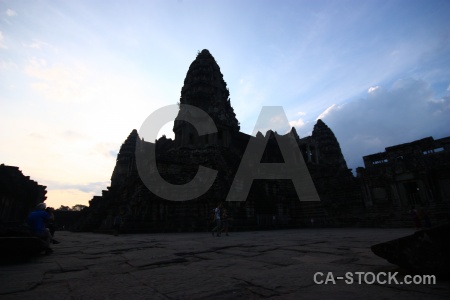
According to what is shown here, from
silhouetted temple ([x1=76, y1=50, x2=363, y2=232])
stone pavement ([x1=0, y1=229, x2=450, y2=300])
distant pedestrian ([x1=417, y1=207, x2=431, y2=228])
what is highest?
silhouetted temple ([x1=76, y1=50, x2=363, y2=232])

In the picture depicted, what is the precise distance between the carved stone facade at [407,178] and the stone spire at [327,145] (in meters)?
18.4

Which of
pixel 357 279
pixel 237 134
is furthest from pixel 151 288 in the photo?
pixel 237 134

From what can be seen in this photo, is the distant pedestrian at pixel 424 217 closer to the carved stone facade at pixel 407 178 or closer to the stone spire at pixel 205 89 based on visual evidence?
the carved stone facade at pixel 407 178

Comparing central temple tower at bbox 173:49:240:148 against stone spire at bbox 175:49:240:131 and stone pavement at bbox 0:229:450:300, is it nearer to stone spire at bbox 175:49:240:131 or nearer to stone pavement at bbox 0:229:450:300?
stone spire at bbox 175:49:240:131

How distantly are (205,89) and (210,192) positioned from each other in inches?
826

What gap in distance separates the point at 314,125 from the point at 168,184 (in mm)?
34445

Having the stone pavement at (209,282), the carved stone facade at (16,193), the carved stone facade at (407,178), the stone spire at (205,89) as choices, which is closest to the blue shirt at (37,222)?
the stone pavement at (209,282)

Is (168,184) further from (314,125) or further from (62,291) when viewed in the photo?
(314,125)

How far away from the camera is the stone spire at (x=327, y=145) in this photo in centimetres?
3950

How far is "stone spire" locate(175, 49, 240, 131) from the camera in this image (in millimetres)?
32328

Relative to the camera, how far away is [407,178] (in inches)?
737

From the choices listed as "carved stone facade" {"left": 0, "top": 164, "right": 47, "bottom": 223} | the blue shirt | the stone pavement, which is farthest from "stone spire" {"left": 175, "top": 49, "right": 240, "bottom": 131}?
the stone pavement

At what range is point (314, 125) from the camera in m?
43.2

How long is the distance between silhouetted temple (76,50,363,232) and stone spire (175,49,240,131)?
0.14m
